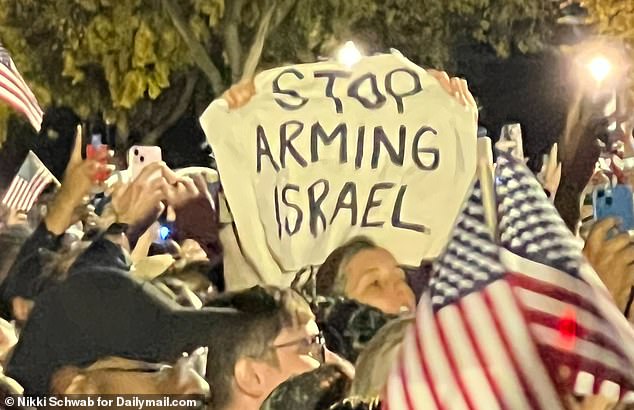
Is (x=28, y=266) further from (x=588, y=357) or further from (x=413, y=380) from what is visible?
(x=588, y=357)

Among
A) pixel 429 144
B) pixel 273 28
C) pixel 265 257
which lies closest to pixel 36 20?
pixel 273 28

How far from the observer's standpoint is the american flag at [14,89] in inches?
46.4

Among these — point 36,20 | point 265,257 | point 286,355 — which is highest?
point 36,20

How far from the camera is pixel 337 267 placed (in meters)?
1.15

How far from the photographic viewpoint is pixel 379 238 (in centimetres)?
115

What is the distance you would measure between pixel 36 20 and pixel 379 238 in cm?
51

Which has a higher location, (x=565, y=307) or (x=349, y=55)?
(x=349, y=55)

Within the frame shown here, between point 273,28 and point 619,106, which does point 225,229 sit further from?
point 619,106

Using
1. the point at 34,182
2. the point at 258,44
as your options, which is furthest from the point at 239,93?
the point at 34,182

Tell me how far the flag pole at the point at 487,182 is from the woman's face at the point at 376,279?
0.40 feet

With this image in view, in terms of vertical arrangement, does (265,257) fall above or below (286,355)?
above

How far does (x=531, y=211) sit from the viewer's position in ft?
3.67

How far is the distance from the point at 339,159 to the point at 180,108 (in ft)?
0.67

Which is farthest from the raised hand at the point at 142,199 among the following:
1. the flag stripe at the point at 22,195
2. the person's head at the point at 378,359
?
the person's head at the point at 378,359
